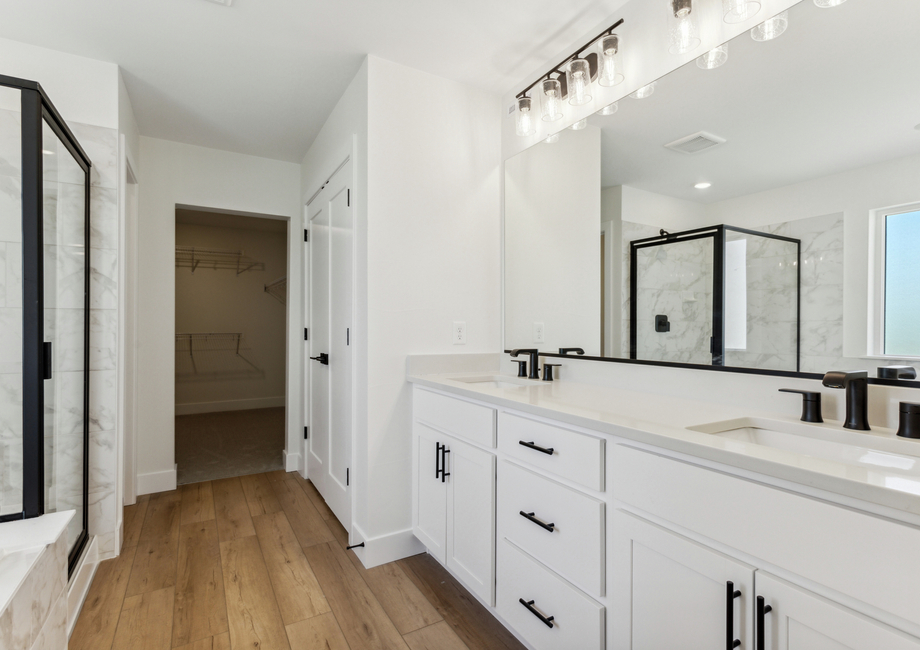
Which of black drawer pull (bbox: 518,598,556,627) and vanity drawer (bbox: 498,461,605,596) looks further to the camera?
black drawer pull (bbox: 518,598,556,627)

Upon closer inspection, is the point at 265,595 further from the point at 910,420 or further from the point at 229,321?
the point at 229,321

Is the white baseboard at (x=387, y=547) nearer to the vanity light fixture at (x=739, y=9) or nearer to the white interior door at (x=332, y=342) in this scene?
the white interior door at (x=332, y=342)

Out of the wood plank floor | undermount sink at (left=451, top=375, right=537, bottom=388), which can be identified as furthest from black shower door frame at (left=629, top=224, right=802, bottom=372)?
the wood plank floor

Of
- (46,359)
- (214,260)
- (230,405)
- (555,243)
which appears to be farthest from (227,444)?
(555,243)

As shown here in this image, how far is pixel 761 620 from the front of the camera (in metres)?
0.81

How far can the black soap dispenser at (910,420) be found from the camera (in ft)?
3.29

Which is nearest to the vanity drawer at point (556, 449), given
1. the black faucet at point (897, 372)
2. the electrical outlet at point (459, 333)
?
the black faucet at point (897, 372)

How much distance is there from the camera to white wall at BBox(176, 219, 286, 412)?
5508 mm

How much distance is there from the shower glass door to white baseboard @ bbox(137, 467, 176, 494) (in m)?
0.99

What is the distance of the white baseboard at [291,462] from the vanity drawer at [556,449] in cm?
240

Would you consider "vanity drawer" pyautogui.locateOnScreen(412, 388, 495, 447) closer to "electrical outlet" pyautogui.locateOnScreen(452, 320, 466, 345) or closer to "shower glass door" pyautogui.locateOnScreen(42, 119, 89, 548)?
"electrical outlet" pyautogui.locateOnScreen(452, 320, 466, 345)

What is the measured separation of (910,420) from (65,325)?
2754 millimetres

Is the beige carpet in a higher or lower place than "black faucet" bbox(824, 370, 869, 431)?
lower

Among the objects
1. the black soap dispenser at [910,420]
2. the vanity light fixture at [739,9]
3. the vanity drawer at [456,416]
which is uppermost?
the vanity light fixture at [739,9]
